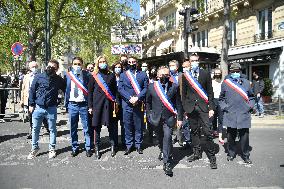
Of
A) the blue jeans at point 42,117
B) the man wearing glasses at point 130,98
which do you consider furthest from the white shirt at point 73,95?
the man wearing glasses at point 130,98

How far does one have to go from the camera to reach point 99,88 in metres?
7.46

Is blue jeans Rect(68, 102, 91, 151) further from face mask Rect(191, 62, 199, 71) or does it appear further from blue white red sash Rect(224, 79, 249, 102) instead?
blue white red sash Rect(224, 79, 249, 102)

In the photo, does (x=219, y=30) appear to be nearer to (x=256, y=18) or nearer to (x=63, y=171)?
(x=256, y=18)

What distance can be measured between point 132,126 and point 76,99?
1379 mm

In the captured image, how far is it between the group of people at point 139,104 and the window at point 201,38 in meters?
24.5

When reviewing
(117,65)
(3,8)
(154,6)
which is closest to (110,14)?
(3,8)

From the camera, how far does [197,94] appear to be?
22.1 feet

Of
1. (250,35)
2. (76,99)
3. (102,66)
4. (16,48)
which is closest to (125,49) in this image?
(16,48)

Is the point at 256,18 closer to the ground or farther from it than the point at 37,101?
farther from it

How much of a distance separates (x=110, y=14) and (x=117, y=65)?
61.1ft

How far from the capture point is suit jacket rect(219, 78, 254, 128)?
679cm

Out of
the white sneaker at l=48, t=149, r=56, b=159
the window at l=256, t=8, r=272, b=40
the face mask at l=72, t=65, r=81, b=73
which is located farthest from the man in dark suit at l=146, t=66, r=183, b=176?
the window at l=256, t=8, r=272, b=40

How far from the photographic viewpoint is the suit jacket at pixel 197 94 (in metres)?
6.73

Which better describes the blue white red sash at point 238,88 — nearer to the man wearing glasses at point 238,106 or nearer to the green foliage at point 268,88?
the man wearing glasses at point 238,106
